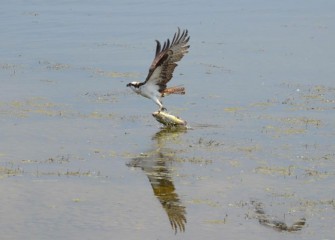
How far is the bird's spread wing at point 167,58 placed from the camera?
681 inches

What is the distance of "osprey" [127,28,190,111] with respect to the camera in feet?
56.8

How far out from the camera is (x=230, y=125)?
17.5m

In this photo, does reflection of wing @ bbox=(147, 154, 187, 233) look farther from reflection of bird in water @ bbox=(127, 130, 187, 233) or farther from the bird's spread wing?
the bird's spread wing

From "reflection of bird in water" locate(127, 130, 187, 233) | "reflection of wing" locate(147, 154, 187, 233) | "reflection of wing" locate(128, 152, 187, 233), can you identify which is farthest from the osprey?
"reflection of wing" locate(147, 154, 187, 233)

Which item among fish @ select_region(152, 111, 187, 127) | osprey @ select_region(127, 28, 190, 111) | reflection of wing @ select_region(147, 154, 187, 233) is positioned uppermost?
osprey @ select_region(127, 28, 190, 111)

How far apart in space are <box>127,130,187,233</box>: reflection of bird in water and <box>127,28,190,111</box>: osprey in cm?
104

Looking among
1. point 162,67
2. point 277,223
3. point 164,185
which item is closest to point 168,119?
point 162,67

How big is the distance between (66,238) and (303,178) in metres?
4.10

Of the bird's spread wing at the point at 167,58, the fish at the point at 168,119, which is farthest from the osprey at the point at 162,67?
the fish at the point at 168,119

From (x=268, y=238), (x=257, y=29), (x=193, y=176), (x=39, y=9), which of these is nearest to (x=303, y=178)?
(x=193, y=176)

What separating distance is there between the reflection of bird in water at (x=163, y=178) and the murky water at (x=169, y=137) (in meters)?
0.03

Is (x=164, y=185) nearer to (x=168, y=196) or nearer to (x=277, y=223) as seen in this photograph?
(x=168, y=196)

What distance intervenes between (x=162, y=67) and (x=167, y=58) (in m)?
0.20

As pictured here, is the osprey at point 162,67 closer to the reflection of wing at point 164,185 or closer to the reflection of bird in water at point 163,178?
the reflection of bird in water at point 163,178
